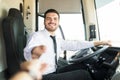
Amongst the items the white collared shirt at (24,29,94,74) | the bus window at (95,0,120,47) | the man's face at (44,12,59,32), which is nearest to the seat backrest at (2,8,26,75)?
the white collared shirt at (24,29,94,74)

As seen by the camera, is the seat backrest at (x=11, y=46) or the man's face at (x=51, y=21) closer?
the seat backrest at (x=11, y=46)

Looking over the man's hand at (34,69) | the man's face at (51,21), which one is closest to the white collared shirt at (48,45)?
the man's face at (51,21)

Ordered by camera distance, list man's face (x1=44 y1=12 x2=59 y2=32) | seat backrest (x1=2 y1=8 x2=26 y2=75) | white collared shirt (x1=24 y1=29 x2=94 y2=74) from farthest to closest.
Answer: man's face (x1=44 y1=12 x2=59 y2=32) < white collared shirt (x1=24 y1=29 x2=94 y2=74) < seat backrest (x1=2 y1=8 x2=26 y2=75)

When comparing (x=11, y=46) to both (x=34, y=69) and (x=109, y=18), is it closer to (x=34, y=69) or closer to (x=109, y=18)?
(x=34, y=69)

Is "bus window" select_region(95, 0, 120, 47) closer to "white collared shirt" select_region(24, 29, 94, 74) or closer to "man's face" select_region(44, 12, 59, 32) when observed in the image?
"white collared shirt" select_region(24, 29, 94, 74)

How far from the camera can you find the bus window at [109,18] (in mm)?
3132

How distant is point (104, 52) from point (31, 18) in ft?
5.89

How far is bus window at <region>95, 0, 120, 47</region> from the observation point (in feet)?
10.3

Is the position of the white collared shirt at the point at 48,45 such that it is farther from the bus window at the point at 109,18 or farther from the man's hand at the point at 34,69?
the man's hand at the point at 34,69

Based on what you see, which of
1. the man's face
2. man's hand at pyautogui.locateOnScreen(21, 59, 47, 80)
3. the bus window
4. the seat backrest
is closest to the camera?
man's hand at pyautogui.locateOnScreen(21, 59, 47, 80)

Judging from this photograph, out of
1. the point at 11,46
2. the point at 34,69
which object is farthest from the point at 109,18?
the point at 34,69

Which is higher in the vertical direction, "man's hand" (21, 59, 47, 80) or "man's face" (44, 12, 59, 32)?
"man's face" (44, 12, 59, 32)

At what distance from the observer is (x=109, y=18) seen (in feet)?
10.8

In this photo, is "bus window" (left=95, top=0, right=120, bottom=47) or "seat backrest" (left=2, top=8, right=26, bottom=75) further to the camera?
"bus window" (left=95, top=0, right=120, bottom=47)
